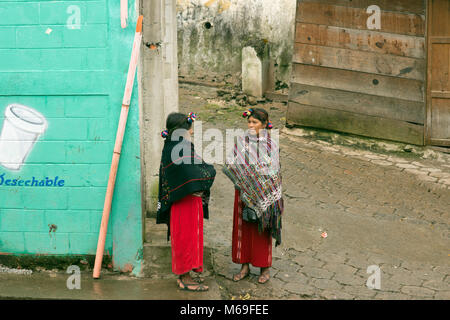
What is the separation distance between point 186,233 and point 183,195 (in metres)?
0.34

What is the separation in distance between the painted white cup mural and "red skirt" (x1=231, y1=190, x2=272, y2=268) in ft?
6.04

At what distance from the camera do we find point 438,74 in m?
8.34

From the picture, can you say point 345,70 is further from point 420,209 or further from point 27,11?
point 27,11

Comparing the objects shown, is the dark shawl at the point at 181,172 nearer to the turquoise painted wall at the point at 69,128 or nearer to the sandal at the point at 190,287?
the turquoise painted wall at the point at 69,128

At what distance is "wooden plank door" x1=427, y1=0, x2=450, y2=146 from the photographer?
821 cm

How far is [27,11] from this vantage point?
487 centimetres

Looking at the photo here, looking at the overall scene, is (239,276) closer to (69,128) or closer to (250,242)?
(250,242)

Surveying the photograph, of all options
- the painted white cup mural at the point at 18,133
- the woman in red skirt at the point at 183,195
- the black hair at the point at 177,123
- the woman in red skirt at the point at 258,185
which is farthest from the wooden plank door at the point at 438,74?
the painted white cup mural at the point at 18,133

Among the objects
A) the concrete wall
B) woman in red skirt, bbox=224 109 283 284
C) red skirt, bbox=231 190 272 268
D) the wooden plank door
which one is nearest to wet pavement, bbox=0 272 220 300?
red skirt, bbox=231 190 272 268

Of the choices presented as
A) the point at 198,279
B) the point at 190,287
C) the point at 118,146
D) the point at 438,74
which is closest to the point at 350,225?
the point at 198,279

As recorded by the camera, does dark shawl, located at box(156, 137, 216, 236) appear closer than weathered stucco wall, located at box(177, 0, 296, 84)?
Yes

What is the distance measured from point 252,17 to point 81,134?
674 centimetres

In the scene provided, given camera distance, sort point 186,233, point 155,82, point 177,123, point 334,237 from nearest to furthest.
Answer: point 177,123 < point 186,233 < point 155,82 < point 334,237
